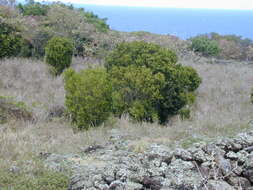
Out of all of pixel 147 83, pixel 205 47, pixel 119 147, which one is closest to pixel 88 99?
pixel 147 83

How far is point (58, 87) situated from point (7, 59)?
3.60 meters

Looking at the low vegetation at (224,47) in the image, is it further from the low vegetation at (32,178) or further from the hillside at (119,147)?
the low vegetation at (32,178)

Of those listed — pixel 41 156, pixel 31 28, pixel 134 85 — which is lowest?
pixel 41 156

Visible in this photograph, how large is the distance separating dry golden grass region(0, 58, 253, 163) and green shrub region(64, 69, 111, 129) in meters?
0.27

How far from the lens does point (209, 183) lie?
3.90 metres

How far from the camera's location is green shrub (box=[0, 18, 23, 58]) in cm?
1354

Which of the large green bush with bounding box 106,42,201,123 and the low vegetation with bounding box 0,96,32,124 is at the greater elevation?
the large green bush with bounding box 106,42,201,123

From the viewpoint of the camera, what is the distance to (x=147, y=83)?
318 inches

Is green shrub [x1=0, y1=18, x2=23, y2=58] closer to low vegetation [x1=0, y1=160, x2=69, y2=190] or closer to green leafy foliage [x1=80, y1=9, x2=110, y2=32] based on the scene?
green leafy foliage [x1=80, y1=9, x2=110, y2=32]

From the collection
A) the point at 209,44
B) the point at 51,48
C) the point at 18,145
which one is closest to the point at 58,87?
the point at 51,48

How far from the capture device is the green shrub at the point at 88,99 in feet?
23.3

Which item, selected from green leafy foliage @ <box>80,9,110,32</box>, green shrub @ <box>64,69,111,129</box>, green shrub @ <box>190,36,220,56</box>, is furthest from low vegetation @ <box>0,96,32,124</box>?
green shrub @ <box>190,36,220,56</box>

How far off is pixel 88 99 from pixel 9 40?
765 centimetres

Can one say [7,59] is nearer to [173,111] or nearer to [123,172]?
[173,111]
